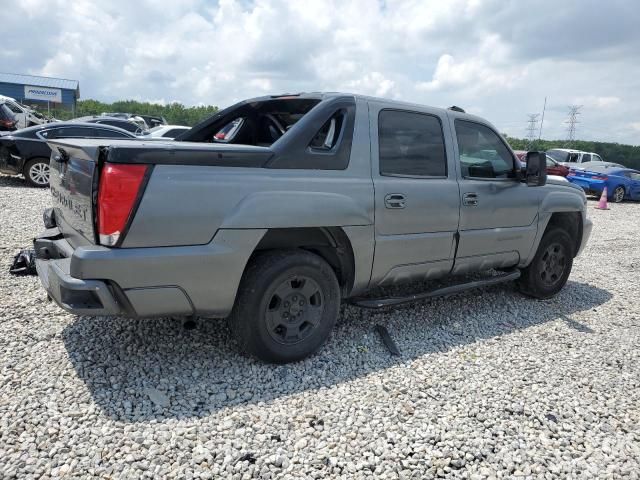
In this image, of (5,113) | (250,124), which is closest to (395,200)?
(250,124)

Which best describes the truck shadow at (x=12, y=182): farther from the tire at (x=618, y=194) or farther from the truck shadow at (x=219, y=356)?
the tire at (x=618, y=194)

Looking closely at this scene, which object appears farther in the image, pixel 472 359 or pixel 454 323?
pixel 454 323

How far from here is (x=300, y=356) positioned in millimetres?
3393

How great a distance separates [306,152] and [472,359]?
2004 mm

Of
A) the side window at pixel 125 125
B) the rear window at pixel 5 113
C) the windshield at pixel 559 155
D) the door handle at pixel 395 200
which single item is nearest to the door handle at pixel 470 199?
the door handle at pixel 395 200

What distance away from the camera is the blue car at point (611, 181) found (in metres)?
17.6

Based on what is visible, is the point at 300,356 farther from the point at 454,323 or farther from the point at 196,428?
the point at 454,323

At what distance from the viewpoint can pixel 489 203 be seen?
4.39 metres

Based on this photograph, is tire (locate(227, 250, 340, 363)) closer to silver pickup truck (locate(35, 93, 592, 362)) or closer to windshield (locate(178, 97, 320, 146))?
silver pickup truck (locate(35, 93, 592, 362))

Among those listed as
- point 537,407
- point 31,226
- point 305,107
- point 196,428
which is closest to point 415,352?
point 537,407

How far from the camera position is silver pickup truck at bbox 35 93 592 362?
8.82ft

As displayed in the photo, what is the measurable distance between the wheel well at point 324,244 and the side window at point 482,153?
1.45m

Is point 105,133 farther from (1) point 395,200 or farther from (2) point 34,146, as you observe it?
(1) point 395,200

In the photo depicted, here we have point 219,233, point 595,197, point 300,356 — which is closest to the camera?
point 219,233
